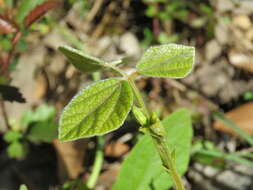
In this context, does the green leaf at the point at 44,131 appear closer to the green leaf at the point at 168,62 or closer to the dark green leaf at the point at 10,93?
the dark green leaf at the point at 10,93

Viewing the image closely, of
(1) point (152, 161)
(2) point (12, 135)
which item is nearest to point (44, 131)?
(2) point (12, 135)

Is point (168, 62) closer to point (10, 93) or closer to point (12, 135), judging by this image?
point (10, 93)

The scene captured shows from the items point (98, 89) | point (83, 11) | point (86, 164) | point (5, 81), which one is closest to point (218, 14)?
point (83, 11)

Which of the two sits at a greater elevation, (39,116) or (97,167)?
(39,116)

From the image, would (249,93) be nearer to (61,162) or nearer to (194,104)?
(194,104)

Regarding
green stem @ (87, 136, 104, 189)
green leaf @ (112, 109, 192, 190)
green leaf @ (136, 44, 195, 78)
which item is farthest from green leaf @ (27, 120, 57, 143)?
green leaf @ (136, 44, 195, 78)

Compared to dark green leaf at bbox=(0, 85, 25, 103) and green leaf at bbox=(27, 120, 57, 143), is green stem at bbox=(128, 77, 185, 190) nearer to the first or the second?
A: dark green leaf at bbox=(0, 85, 25, 103)
